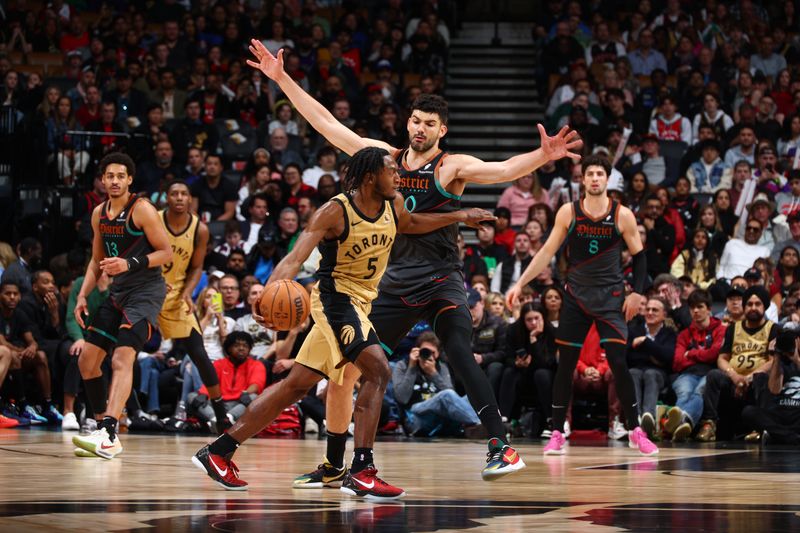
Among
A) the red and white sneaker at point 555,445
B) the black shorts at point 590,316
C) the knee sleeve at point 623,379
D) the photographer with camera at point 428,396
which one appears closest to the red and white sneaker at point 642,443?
the knee sleeve at point 623,379

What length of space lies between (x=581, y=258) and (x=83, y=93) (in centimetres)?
904

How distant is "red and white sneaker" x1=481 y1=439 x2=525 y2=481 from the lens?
20.0 feet

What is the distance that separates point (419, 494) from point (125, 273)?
11.2ft

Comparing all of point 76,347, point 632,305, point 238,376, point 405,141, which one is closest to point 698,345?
point 632,305

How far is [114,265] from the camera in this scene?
7.76 metres

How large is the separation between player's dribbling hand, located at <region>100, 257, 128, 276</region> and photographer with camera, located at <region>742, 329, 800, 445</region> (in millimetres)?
5493

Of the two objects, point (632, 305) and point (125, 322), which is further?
point (632, 305)

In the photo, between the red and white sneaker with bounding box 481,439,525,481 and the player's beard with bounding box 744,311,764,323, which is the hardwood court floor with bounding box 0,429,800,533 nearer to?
the red and white sneaker with bounding box 481,439,525,481

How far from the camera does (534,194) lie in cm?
1446

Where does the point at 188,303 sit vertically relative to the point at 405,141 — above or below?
below

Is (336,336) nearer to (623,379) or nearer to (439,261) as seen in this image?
(439,261)

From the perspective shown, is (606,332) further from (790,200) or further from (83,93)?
(83,93)

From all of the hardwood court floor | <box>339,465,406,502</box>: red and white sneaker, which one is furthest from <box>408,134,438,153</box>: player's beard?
<box>339,465,406,502</box>: red and white sneaker

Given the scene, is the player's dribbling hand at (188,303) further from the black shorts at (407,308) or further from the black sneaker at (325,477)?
the black sneaker at (325,477)
